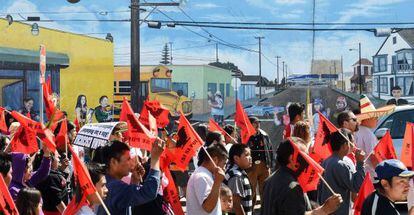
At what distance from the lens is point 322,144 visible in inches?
Result: 307

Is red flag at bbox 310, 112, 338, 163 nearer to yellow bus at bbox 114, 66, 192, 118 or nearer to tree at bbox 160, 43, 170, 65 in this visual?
yellow bus at bbox 114, 66, 192, 118

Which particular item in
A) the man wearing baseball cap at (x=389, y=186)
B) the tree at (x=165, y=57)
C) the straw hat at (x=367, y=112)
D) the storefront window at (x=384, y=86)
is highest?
the tree at (x=165, y=57)

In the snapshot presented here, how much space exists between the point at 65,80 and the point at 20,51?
1986 mm

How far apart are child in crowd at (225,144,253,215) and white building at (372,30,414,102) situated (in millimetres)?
17901

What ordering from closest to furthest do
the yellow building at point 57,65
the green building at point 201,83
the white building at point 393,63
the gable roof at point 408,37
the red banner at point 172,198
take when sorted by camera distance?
the red banner at point 172,198, the yellow building at point 57,65, the green building at point 201,83, the white building at point 393,63, the gable roof at point 408,37

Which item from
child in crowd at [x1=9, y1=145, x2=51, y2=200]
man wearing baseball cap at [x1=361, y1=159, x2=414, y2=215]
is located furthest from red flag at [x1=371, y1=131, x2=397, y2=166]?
child in crowd at [x1=9, y1=145, x2=51, y2=200]

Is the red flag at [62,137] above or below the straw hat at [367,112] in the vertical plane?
below

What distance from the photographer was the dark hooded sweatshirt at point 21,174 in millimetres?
5812

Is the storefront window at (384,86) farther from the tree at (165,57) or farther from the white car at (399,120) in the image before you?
the white car at (399,120)

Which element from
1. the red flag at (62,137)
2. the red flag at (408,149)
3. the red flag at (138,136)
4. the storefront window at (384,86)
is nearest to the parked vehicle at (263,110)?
the storefront window at (384,86)

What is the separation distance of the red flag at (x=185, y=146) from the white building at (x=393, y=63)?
1812cm

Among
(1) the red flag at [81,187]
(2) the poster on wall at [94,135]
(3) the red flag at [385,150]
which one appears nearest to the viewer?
(1) the red flag at [81,187]

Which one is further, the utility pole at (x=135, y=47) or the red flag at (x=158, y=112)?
the utility pole at (x=135, y=47)

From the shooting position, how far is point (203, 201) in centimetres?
550
